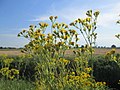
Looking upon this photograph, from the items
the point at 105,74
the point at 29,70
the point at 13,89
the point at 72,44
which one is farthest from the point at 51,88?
the point at 29,70

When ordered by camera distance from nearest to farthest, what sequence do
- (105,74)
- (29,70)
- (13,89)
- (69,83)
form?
1. (69,83)
2. (13,89)
3. (105,74)
4. (29,70)

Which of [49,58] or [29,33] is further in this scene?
[29,33]

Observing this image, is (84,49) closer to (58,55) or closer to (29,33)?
(58,55)

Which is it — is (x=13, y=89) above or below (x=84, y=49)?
below

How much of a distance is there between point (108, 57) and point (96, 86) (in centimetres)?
64

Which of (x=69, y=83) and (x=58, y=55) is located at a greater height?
(x=58, y=55)

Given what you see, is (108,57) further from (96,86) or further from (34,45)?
→ (34,45)

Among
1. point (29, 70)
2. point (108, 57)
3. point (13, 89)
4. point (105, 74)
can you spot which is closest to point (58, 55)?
point (108, 57)

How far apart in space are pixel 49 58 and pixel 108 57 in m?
1.02

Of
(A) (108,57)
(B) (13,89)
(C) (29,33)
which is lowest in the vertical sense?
(B) (13,89)

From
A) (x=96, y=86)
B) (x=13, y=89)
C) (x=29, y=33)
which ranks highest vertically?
(x=29, y=33)

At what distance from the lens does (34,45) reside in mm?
5574

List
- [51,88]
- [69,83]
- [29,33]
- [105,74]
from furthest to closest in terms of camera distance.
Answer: [105,74]
[29,33]
[69,83]
[51,88]

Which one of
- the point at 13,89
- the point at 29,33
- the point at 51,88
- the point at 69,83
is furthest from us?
the point at 13,89
